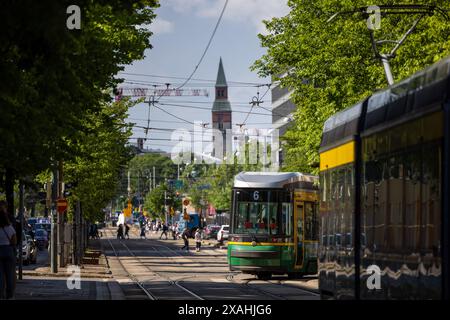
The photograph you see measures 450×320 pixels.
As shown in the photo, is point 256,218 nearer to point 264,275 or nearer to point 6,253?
point 264,275

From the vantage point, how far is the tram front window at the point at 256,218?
37.9 meters

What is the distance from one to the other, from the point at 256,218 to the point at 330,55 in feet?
27.9

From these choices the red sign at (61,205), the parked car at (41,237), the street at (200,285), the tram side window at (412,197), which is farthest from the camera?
the parked car at (41,237)

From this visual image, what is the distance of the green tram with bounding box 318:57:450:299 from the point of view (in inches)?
479

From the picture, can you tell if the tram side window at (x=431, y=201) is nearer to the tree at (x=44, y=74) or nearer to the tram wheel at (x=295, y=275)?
the tree at (x=44, y=74)

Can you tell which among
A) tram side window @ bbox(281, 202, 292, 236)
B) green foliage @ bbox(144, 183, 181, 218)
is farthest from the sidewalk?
green foliage @ bbox(144, 183, 181, 218)

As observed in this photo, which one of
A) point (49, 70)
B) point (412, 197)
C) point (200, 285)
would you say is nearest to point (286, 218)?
point (200, 285)

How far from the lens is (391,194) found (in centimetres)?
1445

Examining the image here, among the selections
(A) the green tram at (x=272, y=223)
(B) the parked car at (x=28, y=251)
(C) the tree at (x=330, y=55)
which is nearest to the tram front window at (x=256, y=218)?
(A) the green tram at (x=272, y=223)

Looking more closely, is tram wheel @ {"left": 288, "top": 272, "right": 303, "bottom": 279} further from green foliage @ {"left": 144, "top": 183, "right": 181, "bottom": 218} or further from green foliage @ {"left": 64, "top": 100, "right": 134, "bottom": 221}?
green foliage @ {"left": 144, "top": 183, "right": 181, "bottom": 218}
